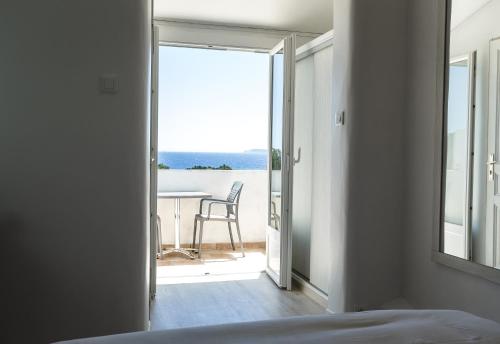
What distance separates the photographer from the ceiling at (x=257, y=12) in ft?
12.3

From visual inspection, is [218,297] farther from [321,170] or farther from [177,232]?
[177,232]

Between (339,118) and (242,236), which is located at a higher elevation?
(339,118)

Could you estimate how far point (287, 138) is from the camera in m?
3.96

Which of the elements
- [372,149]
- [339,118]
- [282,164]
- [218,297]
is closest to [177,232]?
[218,297]

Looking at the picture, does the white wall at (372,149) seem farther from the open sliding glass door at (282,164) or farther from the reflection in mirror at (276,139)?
the reflection in mirror at (276,139)

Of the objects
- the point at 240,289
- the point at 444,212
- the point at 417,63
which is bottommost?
the point at 240,289

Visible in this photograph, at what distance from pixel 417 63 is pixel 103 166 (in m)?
1.88

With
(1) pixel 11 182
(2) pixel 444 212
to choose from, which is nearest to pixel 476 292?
(2) pixel 444 212

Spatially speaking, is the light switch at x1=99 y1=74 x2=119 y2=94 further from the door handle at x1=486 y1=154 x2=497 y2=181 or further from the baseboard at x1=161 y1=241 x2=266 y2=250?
the baseboard at x1=161 y1=241 x2=266 y2=250

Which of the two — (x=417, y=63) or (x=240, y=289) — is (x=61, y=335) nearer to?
(x=240, y=289)

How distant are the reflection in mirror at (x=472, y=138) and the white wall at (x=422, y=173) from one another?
0.46 ft

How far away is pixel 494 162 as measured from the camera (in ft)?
7.08

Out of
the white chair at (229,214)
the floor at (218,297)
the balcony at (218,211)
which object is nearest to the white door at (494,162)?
the floor at (218,297)

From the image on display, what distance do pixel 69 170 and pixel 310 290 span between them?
2.17 metres
